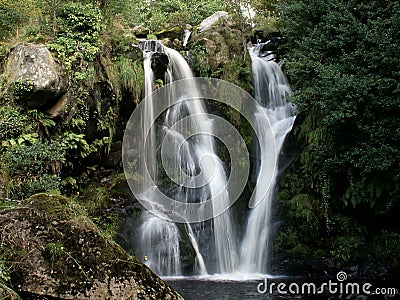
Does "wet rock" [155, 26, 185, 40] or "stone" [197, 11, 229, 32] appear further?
"stone" [197, 11, 229, 32]

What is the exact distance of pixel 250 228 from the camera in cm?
918

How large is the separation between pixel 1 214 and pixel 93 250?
97cm

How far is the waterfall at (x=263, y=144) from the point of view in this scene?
873cm

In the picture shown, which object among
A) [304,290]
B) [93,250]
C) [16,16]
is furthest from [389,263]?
[16,16]

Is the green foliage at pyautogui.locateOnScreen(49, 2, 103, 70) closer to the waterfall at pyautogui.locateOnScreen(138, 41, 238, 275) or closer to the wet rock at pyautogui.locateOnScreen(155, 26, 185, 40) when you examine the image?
the waterfall at pyautogui.locateOnScreen(138, 41, 238, 275)

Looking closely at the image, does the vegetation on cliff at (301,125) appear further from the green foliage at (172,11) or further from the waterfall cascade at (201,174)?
the green foliage at (172,11)

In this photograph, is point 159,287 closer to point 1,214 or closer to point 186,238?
point 1,214

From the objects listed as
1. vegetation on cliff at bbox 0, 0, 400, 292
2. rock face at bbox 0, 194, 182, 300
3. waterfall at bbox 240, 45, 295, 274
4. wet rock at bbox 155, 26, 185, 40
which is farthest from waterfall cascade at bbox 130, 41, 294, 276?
rock face at bbox 0, 194, 182, 300

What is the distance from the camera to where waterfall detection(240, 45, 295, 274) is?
8.73m

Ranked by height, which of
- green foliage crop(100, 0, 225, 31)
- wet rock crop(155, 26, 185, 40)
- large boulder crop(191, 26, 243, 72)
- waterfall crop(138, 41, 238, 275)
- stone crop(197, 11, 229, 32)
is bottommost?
waterfall crop(138, 41, 238, 275)

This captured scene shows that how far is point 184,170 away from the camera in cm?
980

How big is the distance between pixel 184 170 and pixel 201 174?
425 millimetres

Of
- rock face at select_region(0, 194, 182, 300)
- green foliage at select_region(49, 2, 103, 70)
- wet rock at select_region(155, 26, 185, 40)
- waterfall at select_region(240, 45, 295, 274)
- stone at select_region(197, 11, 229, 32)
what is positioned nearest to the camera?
rock face at select_region(0, 194, 182, 300)

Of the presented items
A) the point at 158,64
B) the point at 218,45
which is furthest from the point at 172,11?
the point at 158,64
